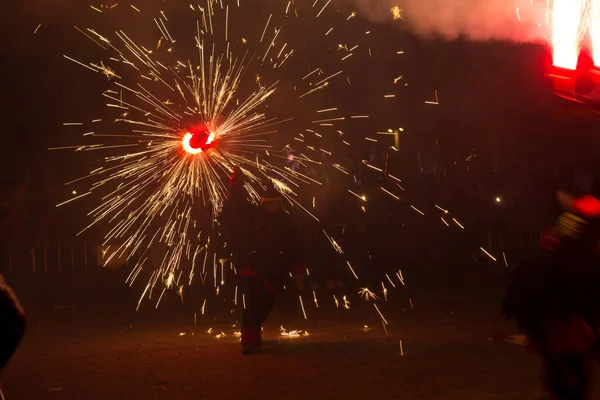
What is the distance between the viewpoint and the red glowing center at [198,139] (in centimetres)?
1027

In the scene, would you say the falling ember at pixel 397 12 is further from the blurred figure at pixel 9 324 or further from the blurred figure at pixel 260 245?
the blurred figure at pixel 9 324

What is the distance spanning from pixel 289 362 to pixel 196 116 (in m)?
5.01

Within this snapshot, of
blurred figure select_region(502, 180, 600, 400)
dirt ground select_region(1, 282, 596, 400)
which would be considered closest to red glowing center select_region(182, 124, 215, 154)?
dirt ground select_region(1, 282, 596, 400)

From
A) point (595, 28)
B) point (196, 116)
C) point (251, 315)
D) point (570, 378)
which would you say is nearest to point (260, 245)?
point (251, 315)

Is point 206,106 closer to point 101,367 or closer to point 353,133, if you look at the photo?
point 101,367

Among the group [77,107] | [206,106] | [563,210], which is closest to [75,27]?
[77,107]

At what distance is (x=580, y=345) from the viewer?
543cm

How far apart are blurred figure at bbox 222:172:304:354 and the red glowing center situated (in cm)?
77

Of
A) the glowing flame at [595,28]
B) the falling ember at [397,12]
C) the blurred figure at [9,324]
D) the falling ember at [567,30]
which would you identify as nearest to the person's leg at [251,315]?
the falling ember at [397,12]

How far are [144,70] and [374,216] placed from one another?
441 cm

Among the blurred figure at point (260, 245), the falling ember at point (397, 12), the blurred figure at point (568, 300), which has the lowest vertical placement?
the blurred figure at point (568, 300)

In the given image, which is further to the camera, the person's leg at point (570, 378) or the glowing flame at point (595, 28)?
the glowing flame at point (595, 28)

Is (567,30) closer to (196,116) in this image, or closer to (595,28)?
(595,28)

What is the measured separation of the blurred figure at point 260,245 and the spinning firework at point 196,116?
1.00m
